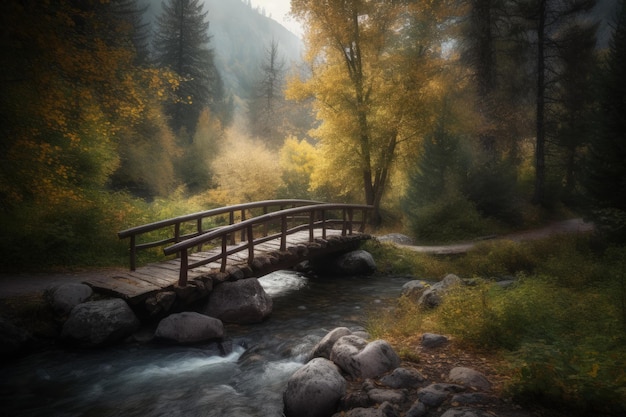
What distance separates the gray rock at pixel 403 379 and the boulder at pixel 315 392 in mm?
554

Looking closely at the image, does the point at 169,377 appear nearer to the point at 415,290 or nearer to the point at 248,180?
the point at 415,290

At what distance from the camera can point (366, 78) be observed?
1597 centimetres

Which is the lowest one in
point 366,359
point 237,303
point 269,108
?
point 237,303

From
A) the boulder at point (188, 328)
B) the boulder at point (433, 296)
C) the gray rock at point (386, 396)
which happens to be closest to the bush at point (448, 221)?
the boulder at point (433, 296)

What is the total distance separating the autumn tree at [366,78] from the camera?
50.2 ft

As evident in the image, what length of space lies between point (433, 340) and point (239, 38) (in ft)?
497

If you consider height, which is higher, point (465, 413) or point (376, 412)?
point (465, 413)

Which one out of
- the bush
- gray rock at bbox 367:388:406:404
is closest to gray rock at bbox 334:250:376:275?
the bush

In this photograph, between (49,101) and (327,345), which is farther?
(49,101)

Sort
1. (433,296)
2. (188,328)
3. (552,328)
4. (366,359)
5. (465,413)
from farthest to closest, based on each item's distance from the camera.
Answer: (433,296) → (188,328) → (552,328) → (366,359) → (465,413)

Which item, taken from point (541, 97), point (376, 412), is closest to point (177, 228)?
point (376, 412)

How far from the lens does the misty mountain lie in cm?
10525

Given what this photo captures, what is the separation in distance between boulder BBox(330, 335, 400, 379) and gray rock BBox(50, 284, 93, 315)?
4826mm

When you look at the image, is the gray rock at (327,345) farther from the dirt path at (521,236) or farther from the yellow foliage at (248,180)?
the yellow foliage at (248,180)
